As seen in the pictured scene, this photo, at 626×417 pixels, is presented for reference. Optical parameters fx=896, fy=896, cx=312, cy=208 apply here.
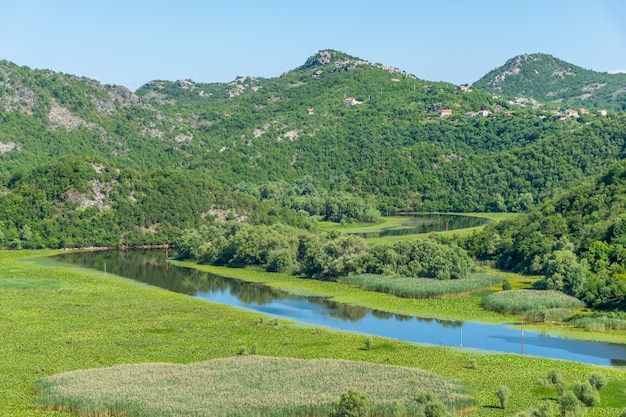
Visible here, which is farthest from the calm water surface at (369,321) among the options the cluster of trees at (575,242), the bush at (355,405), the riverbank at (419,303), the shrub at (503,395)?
the bush at (355,405)

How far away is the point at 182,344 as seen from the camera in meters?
76.5

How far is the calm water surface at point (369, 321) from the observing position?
7438 cm

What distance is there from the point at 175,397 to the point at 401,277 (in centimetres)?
5709

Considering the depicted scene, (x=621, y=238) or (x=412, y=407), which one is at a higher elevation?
(x=621, y=238)

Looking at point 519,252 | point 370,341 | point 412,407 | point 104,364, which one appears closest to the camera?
point 412,407

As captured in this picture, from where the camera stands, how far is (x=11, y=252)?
15725 cm

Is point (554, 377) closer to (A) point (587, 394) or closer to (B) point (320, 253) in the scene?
(A) point (587, 394)

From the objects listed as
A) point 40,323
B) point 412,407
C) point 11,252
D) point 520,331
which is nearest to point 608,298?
point 520,331

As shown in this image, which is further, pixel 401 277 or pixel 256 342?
pixel 401 277

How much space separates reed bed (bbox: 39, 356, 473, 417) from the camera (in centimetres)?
5500

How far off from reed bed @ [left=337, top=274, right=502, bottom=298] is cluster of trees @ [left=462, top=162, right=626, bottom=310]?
799cm

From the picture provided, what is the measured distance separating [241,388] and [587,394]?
2229cm

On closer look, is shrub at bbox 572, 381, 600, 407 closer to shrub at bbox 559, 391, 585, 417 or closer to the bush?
shrub at bbox 559, 391, 585, 417

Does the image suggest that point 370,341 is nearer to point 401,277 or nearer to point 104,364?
point 104,364
